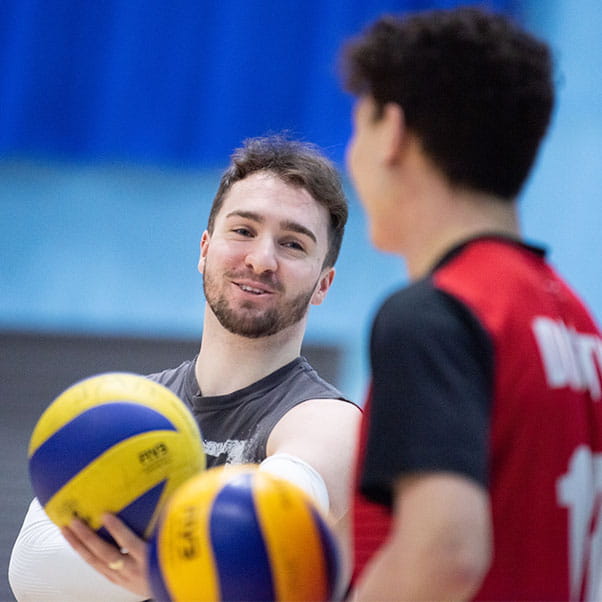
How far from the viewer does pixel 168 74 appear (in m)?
9.70

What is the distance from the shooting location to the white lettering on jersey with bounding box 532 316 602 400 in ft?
4.07

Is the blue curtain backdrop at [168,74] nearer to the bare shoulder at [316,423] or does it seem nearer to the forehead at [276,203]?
the forehead at [276,203]

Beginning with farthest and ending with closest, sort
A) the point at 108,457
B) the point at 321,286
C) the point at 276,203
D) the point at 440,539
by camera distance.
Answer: the point at 321,286, the point at 276,203, the point at 108,457, the point at 440,539

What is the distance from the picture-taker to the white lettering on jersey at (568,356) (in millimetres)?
1241

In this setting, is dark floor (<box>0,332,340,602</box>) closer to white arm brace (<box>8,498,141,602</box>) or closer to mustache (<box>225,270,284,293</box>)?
white arm brace (<box>8,498,141,602</box>)

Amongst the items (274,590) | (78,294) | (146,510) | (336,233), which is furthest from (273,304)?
(78,294)

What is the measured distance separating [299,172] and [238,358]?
1.57 feet

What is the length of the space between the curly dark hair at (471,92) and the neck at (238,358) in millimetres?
1297

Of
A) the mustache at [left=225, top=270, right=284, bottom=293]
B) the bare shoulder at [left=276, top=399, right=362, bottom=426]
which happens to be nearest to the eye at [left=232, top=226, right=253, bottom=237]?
the mustache at [left=225, top=270, right=284, bottom=293]

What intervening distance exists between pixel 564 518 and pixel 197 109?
28.9ft

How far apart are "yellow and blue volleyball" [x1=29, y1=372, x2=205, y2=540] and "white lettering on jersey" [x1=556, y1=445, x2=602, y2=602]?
71cm

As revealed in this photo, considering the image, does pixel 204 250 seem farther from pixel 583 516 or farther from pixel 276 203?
pixel 583 516

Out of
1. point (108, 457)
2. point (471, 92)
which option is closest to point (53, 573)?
point (108, 457)

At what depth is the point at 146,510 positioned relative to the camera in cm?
175
